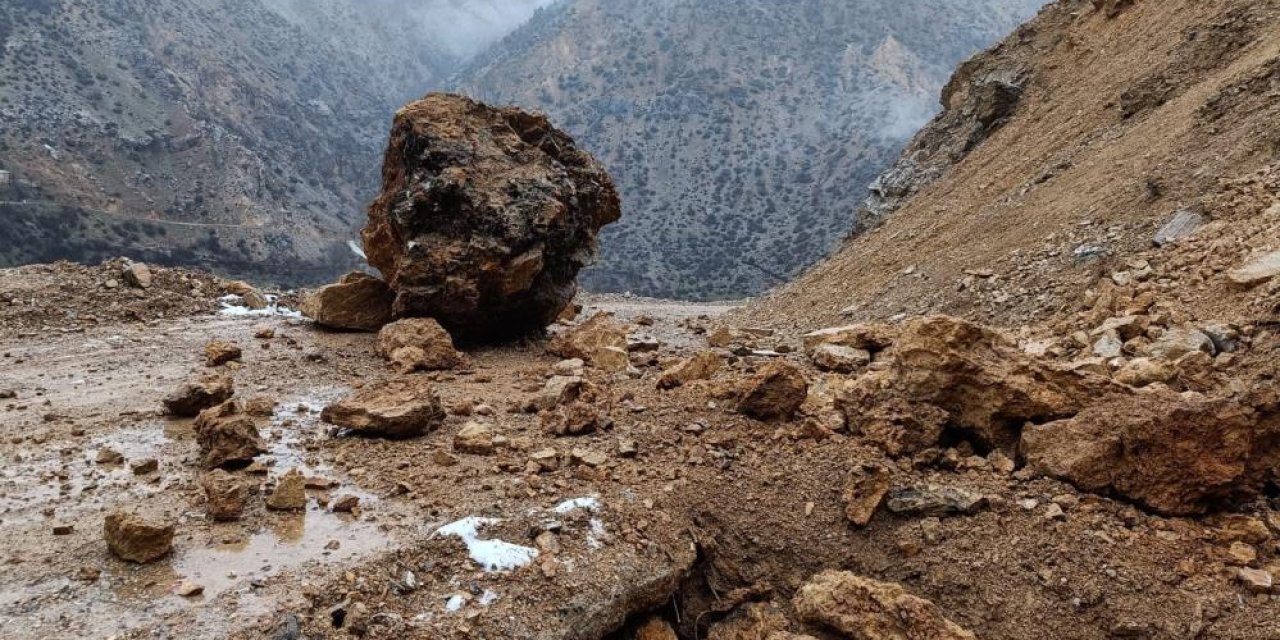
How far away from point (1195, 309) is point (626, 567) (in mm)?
5339

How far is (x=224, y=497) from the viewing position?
14.0 ft

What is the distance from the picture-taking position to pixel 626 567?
3959 millimetres


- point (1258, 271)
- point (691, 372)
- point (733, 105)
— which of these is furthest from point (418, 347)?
point (733, 105)

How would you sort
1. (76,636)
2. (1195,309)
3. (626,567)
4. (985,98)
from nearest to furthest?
(76,636) < (626,567) < (1195,309) < (985,98)

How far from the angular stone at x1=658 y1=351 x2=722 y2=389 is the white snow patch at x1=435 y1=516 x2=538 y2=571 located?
2.59 m

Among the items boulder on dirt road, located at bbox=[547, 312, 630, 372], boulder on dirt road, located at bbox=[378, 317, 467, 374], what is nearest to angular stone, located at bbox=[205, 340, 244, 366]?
boulder on dirt road, located at bbox=[378, 317, 467, 374]

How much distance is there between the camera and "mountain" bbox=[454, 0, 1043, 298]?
6531 cm

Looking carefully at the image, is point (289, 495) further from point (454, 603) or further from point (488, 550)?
point (454, 603)

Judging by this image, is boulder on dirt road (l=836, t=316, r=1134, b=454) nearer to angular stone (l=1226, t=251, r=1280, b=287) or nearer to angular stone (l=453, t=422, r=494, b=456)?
angular stone (l=453, t=422, r=494, b=456)

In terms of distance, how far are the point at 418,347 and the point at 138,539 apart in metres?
4.59

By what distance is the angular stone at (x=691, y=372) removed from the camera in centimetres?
646

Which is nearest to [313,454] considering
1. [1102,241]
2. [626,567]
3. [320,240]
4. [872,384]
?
[626,567]

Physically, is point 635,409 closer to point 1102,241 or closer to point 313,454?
point 313,454

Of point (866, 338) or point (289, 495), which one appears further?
point (866, 338)
